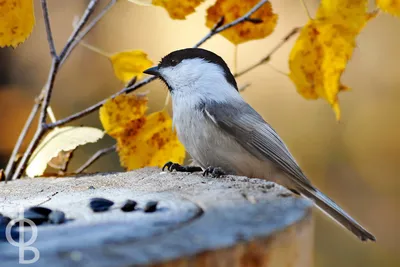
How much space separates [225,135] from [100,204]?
431 millimetres

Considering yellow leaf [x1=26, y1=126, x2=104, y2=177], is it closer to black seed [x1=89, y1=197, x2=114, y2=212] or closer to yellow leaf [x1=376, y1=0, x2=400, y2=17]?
black seed [x1=89, y1=197, x2=114, y2=212]

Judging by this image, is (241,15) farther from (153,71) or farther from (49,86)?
(49,86)

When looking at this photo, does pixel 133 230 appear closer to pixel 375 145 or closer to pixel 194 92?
pixel 194 92

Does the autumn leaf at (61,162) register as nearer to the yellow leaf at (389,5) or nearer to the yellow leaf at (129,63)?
the yellow leaf at (129,63)

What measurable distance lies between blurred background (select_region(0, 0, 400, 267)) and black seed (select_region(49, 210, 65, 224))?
140 cm

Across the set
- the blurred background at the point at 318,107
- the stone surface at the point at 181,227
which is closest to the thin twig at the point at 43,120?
the stone surface at the point at 181,227

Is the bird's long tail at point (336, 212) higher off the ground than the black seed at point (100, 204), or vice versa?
the black seed at point (100, 204)

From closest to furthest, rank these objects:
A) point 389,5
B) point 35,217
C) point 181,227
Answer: point 181,227 < point 35,217 < point 389,5

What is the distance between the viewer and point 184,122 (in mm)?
1253

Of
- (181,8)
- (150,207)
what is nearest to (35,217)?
(150,207)

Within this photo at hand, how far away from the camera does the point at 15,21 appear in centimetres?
104

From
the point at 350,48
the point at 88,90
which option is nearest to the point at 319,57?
the point at 350,48

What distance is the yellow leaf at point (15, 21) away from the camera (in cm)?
103
